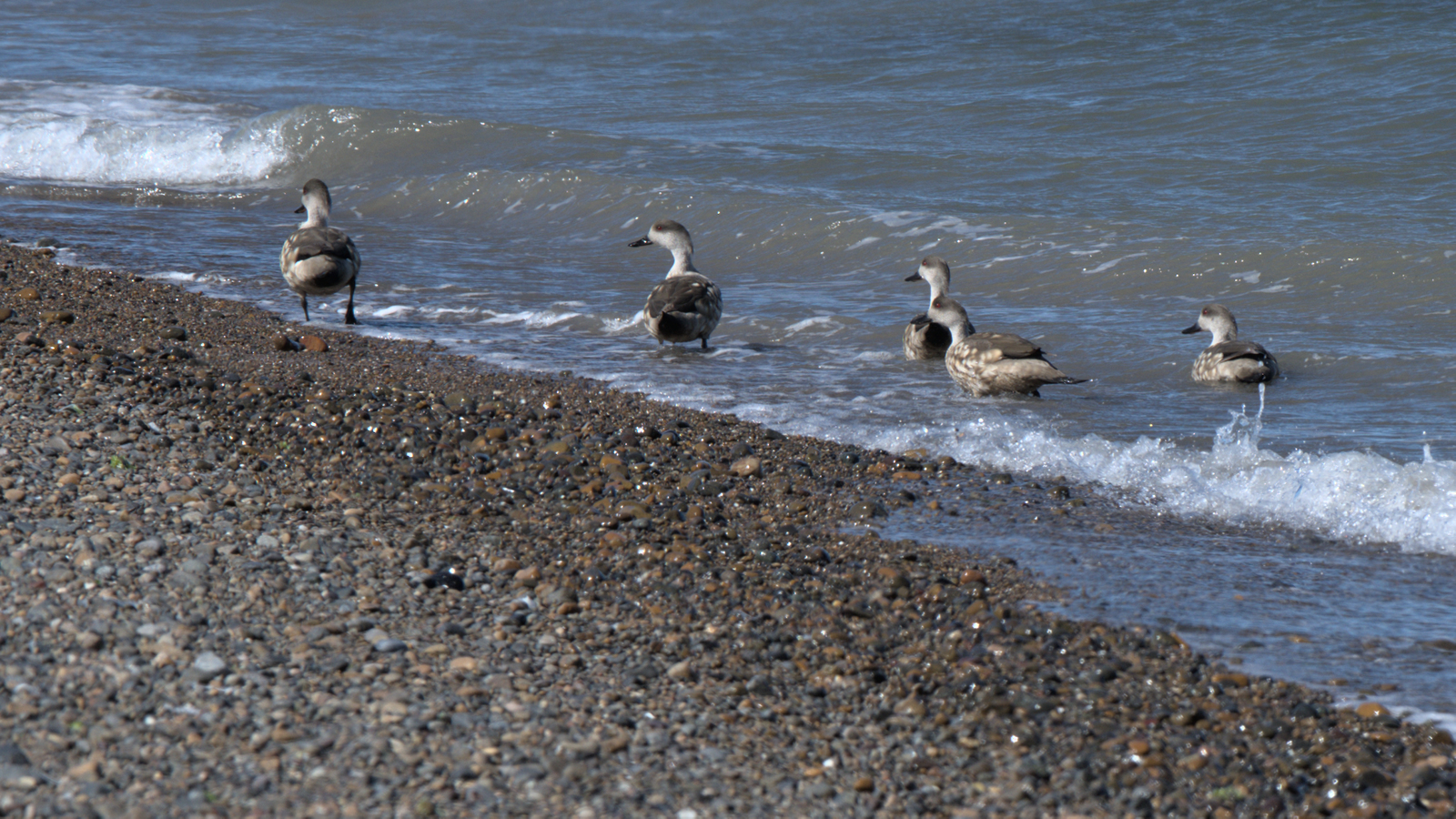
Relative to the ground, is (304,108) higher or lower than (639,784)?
higher

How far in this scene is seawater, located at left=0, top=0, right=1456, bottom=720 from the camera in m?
6.38

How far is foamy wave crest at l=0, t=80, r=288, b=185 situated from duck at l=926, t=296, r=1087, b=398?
1299 centimetres

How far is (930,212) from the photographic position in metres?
13.5

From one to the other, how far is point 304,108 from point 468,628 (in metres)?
16.8

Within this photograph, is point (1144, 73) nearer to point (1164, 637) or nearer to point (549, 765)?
point (1164, 637)

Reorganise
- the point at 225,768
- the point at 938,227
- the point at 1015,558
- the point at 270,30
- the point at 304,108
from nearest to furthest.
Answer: the point at 225,768 < the point at 1015,558 < the point at 938,227 < the point at 304,108 < the point at 270,30

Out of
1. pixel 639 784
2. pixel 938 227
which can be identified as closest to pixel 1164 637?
pixel 639 784

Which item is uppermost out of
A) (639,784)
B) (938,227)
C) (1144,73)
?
(1144,73)

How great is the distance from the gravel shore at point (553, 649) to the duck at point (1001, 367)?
1.87m

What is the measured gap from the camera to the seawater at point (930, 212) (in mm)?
6375

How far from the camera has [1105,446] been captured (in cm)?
664

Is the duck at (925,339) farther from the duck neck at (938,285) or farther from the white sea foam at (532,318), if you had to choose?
the white sea foam at (532,318)

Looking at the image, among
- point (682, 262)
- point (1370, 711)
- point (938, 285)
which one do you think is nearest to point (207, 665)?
point (1370, 711)

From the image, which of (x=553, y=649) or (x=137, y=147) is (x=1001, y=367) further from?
(x=137, y=147)
